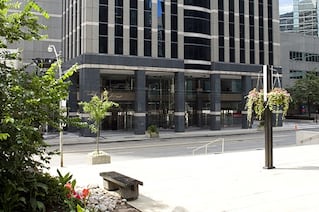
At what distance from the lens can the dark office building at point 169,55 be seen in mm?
40188

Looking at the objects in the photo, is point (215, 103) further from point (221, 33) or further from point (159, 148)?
point (159, 148)

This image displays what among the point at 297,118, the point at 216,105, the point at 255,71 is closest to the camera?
the point at 216,105

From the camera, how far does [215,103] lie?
156 feet

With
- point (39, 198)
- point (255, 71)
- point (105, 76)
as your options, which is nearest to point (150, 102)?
point (105, 76)

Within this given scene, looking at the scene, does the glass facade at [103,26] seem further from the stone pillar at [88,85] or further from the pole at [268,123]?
the pole at [268,123]

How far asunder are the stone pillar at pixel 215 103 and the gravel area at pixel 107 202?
127ft

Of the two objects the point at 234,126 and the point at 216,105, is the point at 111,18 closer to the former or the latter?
the point at 216,105

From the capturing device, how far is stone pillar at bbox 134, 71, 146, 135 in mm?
41625

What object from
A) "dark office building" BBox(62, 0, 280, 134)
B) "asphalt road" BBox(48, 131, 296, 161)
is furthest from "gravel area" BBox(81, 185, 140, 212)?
"dark office building" BBox(62, 0, 280, 134)

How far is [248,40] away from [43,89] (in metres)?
46.8

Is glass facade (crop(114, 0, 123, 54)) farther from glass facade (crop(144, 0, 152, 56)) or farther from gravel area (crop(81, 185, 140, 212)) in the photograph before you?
gravel area (crop(81, 185, 140, 212))

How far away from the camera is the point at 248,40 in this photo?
50500 millimetres

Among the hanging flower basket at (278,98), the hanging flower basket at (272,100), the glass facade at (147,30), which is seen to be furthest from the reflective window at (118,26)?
the hanging flower basket at (278,98)

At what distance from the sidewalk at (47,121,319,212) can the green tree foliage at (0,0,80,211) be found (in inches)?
112
